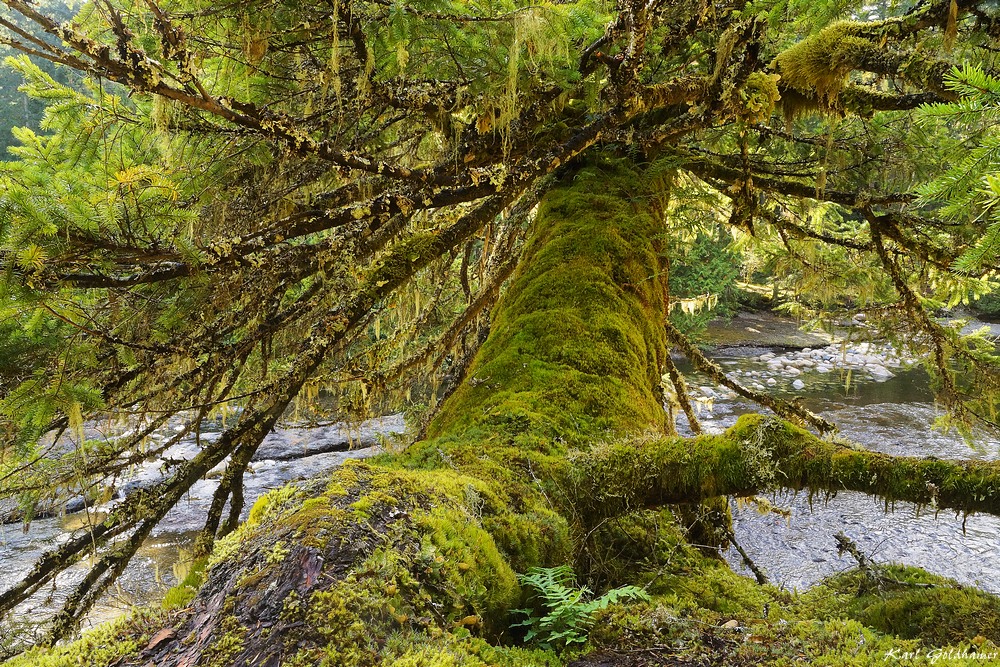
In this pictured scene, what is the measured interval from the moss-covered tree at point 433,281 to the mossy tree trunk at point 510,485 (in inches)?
0.5

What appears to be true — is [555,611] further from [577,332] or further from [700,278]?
[700,278]

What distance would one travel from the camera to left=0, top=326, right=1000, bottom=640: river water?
6461 millimetres

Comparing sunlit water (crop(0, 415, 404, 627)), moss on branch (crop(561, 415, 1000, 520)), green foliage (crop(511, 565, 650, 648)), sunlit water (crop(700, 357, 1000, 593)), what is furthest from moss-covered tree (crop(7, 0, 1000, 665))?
sunlit water (crop(700, 357, 1000, 593))

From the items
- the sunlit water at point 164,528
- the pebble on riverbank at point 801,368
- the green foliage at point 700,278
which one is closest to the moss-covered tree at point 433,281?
the sunlit water at point 164,528

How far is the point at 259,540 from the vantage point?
72.4 inches

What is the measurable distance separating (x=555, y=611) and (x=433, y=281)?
12.7 ft

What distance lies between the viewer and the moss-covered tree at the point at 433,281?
73.7 inches

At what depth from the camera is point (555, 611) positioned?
2086mm

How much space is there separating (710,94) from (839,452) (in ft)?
8.45

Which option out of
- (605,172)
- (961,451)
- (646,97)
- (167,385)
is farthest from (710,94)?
(961,451)

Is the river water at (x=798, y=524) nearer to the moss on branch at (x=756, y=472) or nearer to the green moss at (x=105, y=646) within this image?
the moss on branch at (x=756, y=472)

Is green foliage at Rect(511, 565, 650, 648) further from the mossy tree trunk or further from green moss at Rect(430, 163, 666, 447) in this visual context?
green moss at Rect(430, 163, 666, 447)

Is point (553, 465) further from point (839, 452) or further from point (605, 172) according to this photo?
point (605, 172)

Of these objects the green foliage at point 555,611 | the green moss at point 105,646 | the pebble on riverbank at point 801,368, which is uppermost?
the green moss at point 105,646
